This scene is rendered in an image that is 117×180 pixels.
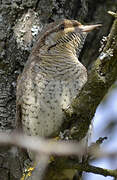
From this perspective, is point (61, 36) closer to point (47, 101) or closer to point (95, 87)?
point (47, 101)

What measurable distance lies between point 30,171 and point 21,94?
61 cm

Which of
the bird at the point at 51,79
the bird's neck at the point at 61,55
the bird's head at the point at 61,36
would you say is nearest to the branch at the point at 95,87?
the bird at the point at 51,79

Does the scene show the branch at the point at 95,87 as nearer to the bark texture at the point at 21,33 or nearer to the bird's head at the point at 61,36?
the bark texture at the point at 21,33

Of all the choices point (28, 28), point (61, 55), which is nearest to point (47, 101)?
point (61, 55)

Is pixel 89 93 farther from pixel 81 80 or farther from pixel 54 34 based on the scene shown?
pixel 54 34

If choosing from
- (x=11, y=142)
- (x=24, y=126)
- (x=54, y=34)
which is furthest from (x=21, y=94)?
(x=11, y=142)

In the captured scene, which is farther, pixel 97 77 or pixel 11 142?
pixel 97 77

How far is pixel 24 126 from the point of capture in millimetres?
3068

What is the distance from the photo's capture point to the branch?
6.66 feet

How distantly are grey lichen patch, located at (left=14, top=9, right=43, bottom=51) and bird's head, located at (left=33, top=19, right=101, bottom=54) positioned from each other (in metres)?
0.13

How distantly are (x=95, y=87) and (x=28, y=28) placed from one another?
4.89 feet

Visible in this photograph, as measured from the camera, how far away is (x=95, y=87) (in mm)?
2154

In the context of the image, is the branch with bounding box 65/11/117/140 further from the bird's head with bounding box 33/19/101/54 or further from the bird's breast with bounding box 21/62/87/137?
the bird's head with bounding box 33/19/101/54

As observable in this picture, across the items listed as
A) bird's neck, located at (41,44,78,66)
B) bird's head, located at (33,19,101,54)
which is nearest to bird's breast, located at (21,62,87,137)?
bird's neck, located at (41,44,78,66)
